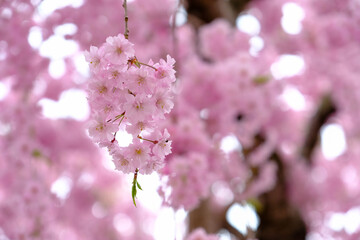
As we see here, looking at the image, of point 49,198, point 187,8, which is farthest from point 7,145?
point 187,8

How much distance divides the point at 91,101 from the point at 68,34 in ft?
6.42

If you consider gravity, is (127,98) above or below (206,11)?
below

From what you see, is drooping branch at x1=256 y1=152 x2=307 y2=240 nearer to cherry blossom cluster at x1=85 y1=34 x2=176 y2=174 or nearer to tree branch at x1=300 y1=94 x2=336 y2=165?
tree branch at x1=300 y1=94 x2=336 y2=165

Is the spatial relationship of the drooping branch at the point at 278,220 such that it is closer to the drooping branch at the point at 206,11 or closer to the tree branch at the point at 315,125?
the tree branch at the point at 315,125

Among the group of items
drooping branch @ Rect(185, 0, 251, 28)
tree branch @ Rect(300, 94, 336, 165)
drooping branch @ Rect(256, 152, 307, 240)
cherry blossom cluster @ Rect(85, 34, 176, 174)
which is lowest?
cherry blossom cluster @ Rect(85, 34, 176, 174)

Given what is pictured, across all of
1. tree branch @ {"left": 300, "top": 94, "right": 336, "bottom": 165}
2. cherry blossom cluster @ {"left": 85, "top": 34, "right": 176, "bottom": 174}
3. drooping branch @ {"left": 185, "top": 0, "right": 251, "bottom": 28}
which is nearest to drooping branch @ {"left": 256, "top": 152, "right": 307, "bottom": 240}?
tree branch @ {"left": 300, "top": 94, "right": 336, "bottom": 165}

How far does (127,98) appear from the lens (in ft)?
3.92

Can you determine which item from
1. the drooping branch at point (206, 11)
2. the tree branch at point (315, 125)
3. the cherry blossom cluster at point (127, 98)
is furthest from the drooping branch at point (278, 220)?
the cherry blossom cluster at point (127, 98)

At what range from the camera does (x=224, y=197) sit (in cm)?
661

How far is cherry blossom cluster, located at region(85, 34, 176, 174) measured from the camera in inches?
46.8

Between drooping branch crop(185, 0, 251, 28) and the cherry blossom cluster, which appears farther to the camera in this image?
drooping branch crop(185, 0, 251, 28)

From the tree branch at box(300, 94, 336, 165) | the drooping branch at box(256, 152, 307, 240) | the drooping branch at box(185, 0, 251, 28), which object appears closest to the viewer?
the drooping branch at box(256, 152, 307, 240)

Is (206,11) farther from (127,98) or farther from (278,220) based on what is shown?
(127,98)

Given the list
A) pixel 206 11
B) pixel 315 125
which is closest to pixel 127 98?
pixel 206 11
